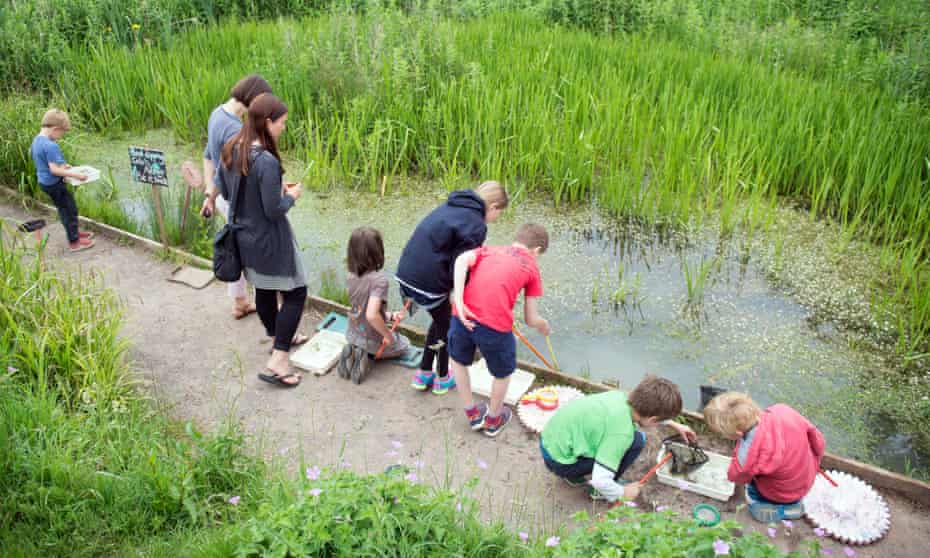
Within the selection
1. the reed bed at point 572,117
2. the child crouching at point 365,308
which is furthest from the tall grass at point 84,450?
the reed bed at point 572,117

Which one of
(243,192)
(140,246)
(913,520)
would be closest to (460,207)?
(243,192)

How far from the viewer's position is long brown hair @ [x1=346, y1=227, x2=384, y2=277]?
11.8 feet

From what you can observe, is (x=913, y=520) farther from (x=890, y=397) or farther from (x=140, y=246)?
(x=140, y=246)

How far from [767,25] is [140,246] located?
25.9 feet

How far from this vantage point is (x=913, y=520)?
2973 millimetres

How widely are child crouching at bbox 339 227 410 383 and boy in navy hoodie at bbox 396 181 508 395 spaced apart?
0.16 m

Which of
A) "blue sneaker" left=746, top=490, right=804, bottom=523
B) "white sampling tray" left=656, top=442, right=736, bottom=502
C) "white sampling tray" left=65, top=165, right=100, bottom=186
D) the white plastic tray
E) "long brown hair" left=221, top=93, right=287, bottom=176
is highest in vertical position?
"long brown hair" left=221, top=93, right=287, bottom=176

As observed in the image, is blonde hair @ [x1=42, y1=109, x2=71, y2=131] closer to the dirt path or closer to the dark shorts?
the dirt path

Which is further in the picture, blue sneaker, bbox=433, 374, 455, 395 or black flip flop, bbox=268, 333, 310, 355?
black flip flop, bbox=268, 333, 310, 355

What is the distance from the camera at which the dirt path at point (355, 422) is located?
3.01 meters

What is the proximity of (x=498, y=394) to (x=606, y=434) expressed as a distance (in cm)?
61

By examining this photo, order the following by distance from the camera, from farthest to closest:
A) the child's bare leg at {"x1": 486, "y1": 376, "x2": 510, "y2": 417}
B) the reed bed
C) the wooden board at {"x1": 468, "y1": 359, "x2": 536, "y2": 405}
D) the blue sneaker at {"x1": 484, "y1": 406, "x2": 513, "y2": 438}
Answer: the reed bed → the wooden board at {"x1": 468, "y1": 359, "x2": 536, "y2": 405} → the blue sneaker at {"x1": 484, "y1": 406, "x2": 513, "y2": 438} → the child's bare leg at {"x1": 486, "y1": 376, "x2": 510, "y2": 417}

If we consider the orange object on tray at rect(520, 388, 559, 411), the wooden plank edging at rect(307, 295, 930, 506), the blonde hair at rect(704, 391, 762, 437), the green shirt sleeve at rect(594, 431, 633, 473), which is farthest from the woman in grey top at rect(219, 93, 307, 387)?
the blonde hair at rect(704, 391, 762, 437)

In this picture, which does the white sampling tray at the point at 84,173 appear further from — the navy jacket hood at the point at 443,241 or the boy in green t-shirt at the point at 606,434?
the boy in green t-shirt at the point at 606,434
